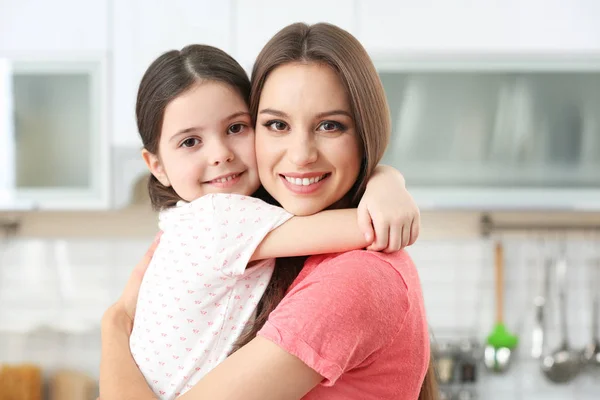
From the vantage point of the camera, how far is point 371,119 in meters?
1.03

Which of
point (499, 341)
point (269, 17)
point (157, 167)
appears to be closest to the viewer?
point (157, 167)

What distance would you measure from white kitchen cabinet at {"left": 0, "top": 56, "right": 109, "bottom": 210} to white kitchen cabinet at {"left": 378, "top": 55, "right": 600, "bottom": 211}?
0.94 meters

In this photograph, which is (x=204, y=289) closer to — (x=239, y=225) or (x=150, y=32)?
(x=239, y=225)

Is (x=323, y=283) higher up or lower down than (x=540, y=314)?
higher up

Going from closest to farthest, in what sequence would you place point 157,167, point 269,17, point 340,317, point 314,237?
point 340,317 < point 314,237 < point 157,167 < point 269,17

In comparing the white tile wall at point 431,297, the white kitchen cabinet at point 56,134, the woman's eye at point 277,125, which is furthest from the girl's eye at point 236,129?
the white tile wall at point 431,297

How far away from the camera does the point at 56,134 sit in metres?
2.50

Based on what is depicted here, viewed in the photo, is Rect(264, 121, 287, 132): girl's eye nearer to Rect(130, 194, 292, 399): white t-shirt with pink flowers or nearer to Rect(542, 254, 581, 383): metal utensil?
Rect(130, 194, 292, 399): white t-shirt with pink flowers

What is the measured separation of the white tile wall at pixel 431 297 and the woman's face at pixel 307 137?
1.94m

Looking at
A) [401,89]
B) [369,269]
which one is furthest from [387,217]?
[401,89]

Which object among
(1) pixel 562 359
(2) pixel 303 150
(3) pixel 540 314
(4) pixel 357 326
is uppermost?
(2) pixel 303 150

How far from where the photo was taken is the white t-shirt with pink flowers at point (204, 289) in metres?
1.00

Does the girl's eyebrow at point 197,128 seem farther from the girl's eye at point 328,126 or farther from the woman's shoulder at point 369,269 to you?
the woman's shoulder at point 369,269

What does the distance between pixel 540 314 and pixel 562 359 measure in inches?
7.5
